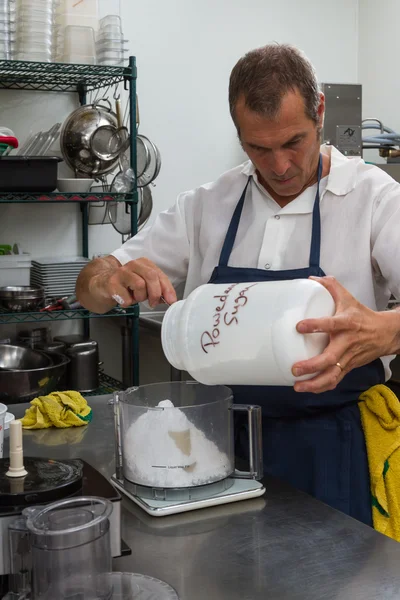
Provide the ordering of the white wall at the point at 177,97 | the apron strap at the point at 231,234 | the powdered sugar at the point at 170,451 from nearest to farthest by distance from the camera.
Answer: the powdered sugar at the point at 170,451
the apron strap at the point at 231,234
the white wall at the point at 177,97

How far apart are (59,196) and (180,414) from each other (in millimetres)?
2012

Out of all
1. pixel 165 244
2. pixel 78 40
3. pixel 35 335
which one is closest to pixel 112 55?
pixel 78 40

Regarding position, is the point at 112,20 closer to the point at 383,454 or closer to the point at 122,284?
the point at 122,284

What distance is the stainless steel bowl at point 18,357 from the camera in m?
2.59

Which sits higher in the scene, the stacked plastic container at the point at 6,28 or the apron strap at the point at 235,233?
the stacked plastic container at the point at 6,28

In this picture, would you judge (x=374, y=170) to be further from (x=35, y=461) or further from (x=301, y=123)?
(x=35, y=461)

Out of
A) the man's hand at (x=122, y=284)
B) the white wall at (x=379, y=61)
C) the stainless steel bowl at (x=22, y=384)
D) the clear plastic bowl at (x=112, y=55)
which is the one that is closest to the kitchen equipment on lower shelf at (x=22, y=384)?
the stainless steel bowl at (x=22, y=384)

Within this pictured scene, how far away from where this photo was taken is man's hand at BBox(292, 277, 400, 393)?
37.5 inches

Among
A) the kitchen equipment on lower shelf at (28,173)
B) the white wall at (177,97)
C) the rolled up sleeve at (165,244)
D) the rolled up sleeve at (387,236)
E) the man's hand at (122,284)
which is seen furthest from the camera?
the white wall at (177,97)

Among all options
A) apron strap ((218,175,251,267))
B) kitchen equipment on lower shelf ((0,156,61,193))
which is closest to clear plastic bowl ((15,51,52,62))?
kitchen equipment on lower shelf ((0,156,61,193))

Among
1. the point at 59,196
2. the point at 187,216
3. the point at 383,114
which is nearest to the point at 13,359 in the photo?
the point at 59,196

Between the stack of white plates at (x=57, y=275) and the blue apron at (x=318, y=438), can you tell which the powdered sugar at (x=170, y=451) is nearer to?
the blue apron at (x=318, y=438)

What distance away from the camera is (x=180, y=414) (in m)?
1.10

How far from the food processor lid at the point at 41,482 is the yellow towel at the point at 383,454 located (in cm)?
59
